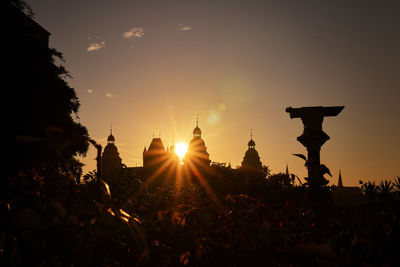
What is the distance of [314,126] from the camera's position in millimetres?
9062

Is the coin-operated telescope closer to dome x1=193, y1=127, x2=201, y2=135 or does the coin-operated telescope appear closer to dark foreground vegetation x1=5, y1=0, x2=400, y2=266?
dark foreground vegetation x1=5, y1=0, x2=400, y2=266

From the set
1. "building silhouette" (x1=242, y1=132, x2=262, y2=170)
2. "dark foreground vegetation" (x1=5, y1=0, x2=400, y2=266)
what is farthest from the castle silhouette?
"dark foreground vegetation" (x1=5, y1=0, x2=400, y2=266)

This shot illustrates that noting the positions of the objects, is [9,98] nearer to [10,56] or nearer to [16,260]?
[10,56]

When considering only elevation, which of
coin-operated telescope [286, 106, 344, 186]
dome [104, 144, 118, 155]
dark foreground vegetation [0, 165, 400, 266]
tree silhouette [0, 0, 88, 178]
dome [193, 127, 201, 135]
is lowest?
dark foreground vegetation [0, 165, 400, 266]

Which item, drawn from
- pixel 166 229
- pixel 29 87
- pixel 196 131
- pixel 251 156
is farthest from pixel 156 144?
pixel 166 229

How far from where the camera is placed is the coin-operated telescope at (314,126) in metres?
8.93

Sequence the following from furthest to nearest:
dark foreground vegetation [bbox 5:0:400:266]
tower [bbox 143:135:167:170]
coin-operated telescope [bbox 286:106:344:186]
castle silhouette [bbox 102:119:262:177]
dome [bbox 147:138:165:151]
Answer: dome [bbox 147:138:165:151] < tower [bbox 143:135:167:170] < castle silhouette [bbox 102:119:262:177] < coin-operated telescope [bbox 286:106:344:186] < dark foreground vegetation [bbox 5:0:400:266]

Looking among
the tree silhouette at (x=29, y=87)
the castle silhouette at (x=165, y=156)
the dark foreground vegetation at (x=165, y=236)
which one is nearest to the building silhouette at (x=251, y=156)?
the castle silhouette at (x=165, y=156)

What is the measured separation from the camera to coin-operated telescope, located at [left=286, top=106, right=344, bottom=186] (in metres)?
8.93

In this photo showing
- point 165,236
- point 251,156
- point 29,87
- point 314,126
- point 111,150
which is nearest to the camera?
point 165,236

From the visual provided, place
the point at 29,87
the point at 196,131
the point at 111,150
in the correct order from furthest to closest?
the point at 111,150 < the point at 196,131 < the point at 29,87

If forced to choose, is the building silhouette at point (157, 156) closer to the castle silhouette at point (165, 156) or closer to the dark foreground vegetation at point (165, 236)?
the castle silhouette at point (165, 156)

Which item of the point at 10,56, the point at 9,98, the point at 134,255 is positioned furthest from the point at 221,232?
the point at 10,56

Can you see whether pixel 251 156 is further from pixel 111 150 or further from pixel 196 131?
pixel 111 150
